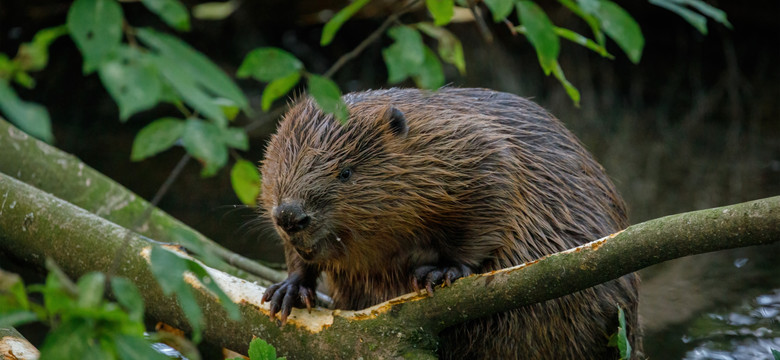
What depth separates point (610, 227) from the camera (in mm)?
2867

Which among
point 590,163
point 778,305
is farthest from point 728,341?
point 590,163

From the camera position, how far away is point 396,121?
262 cm

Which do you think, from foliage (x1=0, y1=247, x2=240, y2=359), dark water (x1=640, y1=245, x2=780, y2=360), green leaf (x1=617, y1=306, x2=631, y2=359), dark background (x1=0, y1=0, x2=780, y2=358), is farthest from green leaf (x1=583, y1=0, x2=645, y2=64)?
dark background (x1=0, y1=0, x2=780, y2=358)

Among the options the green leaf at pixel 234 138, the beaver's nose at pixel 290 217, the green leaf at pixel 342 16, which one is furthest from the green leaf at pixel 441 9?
the beaver's nose at pixel 290 217

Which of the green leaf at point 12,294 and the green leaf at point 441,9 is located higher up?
the green leaf at point 441,9

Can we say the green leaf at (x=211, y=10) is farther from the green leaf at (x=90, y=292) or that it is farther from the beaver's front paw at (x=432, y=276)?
the green leaf at (x=90, y=292)

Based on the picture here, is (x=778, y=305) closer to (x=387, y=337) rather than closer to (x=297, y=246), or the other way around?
(x=387, y=337)

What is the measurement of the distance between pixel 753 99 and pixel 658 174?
4.44ft

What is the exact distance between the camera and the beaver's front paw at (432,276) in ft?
7.89

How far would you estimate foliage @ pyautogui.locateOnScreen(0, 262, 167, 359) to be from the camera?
1014 millimetres

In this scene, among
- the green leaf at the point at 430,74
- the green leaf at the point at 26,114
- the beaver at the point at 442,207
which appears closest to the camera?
the green leaf at the point at 26,114

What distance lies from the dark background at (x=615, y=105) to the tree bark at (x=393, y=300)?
5.15 feet

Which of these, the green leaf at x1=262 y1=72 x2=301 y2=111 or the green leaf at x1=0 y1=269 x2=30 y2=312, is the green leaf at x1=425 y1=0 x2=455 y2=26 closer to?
the green leaf at x1=262 y1=72 x2=301 y2=111

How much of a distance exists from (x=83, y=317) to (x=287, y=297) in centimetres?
157
